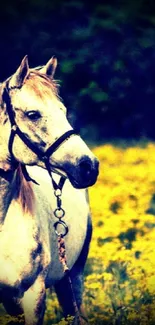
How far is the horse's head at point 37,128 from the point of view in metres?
4.09

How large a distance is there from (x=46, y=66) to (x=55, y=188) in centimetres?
72

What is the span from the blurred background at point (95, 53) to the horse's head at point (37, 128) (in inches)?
10.2

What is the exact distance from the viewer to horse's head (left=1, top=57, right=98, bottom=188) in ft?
13.4

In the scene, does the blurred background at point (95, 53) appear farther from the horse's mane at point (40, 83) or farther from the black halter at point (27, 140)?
the black halter at point (27, 140)

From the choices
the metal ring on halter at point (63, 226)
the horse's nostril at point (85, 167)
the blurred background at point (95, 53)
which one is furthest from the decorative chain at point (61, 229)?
the blurred background at point (95, 53)

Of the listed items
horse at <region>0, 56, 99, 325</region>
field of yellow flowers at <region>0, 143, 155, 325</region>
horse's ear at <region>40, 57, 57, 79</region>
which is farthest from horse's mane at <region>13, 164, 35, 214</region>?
horse's ear at <region>40, 57, 57, 79</region>

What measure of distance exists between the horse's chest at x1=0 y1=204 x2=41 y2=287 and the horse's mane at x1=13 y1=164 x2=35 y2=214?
0.20ft

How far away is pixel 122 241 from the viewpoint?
4.47 metres

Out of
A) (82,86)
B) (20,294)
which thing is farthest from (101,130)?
(20,294)

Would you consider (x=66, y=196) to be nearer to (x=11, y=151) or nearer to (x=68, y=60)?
(x=11, y=151)

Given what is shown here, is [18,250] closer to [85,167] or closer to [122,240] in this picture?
[85,167]

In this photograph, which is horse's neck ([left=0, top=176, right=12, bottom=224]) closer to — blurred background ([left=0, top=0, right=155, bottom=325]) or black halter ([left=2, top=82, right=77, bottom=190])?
black halter ([left=2, top=82, right=77, bottom=190])

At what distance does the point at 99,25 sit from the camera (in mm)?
4605

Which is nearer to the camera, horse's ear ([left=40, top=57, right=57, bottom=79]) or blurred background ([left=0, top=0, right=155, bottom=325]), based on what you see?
horse's ear ([left=40, top=57, right=57, bottom=79])
